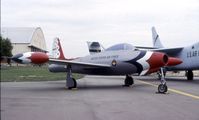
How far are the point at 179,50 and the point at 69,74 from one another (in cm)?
1085

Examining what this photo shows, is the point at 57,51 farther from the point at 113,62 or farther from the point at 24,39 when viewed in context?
the point at 24,39

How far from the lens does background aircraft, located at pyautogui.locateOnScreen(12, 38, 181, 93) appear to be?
13.8 metres

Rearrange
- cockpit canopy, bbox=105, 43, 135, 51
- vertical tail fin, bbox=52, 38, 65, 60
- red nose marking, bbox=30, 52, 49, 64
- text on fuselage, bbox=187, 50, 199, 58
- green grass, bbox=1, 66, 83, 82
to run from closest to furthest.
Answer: red nose marking, bbox=30, 52, 49, 64, cockpit canopy, bbox=105, 43, 135, 51, vertical tail fin, bbox=52, 38, 65, 60, text on fuselage, bbox=187, 50, 199, 58, green grass, bbox=1, 66, 83, 82

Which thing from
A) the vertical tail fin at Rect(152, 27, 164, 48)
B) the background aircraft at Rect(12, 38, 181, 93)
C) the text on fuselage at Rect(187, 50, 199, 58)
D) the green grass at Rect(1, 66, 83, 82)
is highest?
the vertical tail fin at Rect(152, 27, 164, 48)

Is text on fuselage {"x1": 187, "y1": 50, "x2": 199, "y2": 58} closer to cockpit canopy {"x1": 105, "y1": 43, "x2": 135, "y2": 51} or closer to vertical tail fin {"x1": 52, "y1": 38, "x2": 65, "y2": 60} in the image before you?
cockpit canopy {"x1": 105, "y1": 43, "x2": 135, "y2": 51}

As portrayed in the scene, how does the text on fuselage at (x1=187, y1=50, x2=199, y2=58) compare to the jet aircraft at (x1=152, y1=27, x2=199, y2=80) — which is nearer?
the text on fuselage at (x1=187, y1=50, x2=199, y2=58)

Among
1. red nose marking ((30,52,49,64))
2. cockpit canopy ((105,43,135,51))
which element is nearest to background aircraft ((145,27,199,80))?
cockpit canopy ((105,43,135,51))

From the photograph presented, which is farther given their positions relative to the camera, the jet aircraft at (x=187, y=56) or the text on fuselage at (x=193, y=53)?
the jet aircraft at (x=187, y=56)

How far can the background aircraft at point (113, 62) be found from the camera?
13828mm

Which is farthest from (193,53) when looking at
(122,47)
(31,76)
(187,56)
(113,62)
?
(31,76)

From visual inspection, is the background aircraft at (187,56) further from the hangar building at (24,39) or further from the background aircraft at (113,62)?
the hangar building at (24,39)

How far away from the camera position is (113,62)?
52.2ft

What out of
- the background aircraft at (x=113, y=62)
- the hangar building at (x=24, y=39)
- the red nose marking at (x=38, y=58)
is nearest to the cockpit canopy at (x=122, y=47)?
the background aircraft at (x=113, y=62)

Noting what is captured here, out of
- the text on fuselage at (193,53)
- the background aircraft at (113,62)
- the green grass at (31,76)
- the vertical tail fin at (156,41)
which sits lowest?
the green grass at (31,76)
